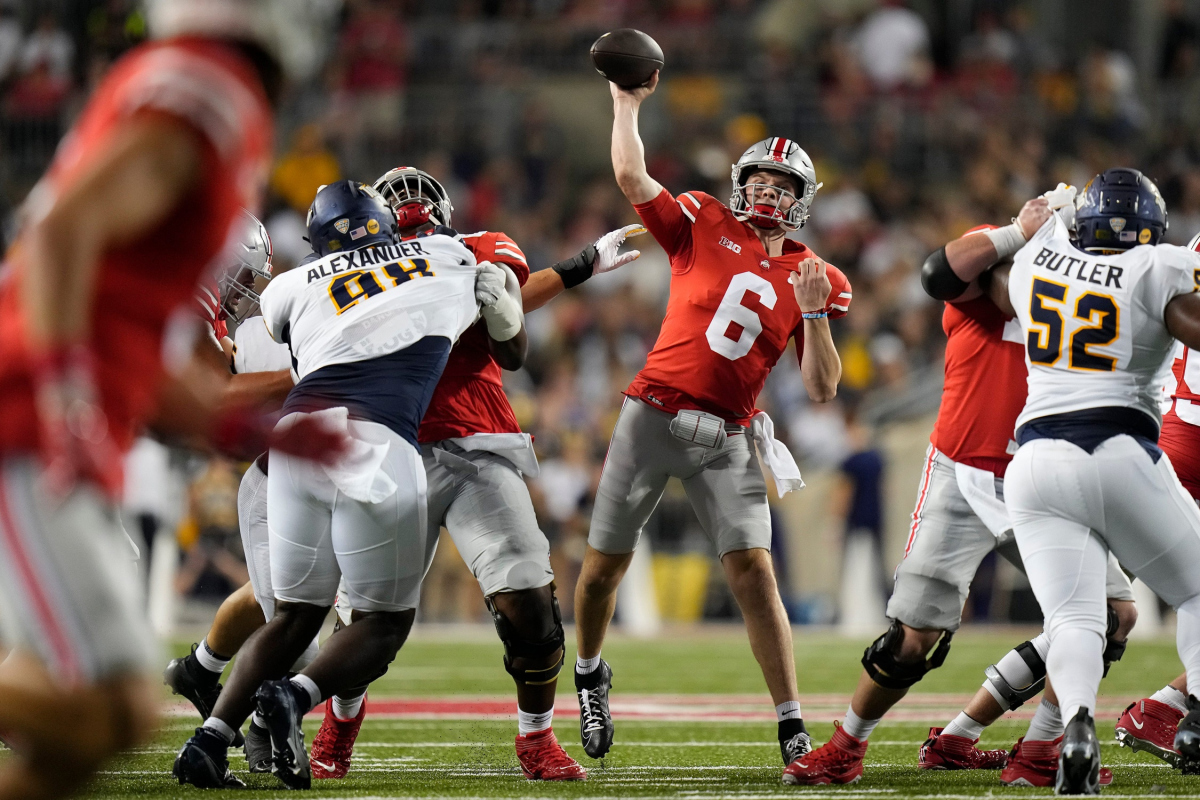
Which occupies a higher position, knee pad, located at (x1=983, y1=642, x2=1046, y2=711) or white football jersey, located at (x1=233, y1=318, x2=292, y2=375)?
white football jersey, located at (x1=233, y1=318, x2=292, y2=375)

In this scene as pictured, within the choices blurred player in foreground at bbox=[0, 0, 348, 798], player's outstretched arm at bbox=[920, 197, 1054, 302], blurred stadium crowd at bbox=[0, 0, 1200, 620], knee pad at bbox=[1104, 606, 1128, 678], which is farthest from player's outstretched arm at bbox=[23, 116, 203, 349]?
blurred stadium crowd at bbox=[0, 0, 1200, 620]

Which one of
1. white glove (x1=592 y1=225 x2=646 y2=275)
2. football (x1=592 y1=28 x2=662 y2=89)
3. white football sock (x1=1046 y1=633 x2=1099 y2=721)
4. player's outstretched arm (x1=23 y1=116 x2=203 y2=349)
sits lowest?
white football sock (x1=1046 y1=633 x2=1099 y2=721)

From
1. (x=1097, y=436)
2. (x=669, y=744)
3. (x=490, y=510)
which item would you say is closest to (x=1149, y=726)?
(x=1097, y=436)

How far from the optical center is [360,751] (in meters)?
6.11

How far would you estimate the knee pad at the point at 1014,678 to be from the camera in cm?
543

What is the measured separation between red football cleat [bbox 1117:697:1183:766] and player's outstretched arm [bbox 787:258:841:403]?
67.2 inches

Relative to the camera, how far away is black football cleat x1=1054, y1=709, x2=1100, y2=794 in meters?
4.28

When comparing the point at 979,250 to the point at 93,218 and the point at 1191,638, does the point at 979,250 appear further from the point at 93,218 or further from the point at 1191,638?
the point at 93,218

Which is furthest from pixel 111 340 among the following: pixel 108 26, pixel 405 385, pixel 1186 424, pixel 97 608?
pixel 108 26

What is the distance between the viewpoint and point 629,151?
228 inches

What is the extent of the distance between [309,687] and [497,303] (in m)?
1.47

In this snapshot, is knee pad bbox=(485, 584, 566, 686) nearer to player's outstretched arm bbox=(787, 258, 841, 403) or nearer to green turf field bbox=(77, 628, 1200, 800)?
green turf field bbox=(77, 628, 1200, 800)

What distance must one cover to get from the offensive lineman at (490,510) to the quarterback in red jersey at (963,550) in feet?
3.05

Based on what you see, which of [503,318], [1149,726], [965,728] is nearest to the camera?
[503,318]
